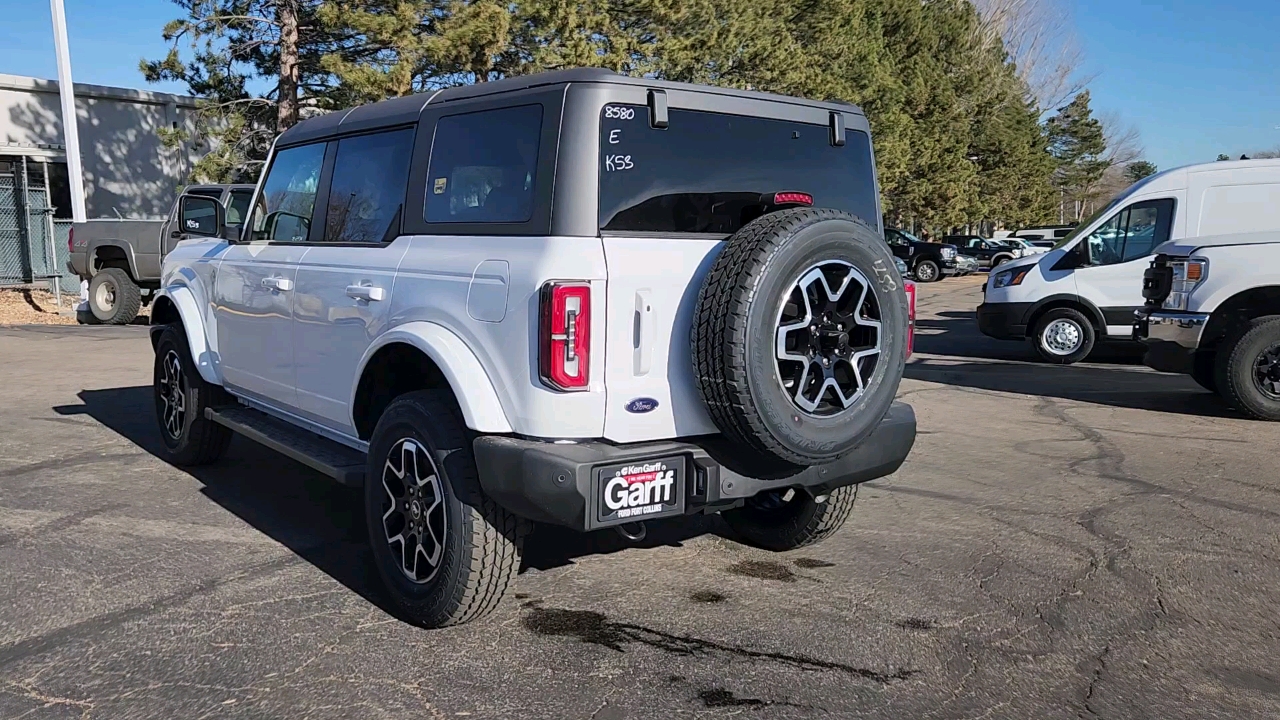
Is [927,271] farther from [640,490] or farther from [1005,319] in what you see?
[640,490]

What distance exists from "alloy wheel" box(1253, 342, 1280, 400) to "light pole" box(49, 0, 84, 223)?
55.1 feet

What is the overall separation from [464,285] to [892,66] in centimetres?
3169

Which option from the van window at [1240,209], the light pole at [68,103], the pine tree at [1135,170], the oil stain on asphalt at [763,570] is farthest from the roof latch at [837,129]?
the pine tree at [1135,170]

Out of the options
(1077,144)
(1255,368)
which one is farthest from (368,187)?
(1077,144)

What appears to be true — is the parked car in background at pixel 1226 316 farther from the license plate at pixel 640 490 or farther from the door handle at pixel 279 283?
the door handle at pixel 279 283

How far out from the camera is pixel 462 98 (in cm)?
416

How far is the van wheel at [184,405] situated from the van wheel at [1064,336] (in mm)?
9441

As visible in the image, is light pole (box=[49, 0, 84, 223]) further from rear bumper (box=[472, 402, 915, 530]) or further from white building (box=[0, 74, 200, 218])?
rear bumper (box=[472, 402, 915, 530])

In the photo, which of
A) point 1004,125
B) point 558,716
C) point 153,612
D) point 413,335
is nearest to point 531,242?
point 413,335

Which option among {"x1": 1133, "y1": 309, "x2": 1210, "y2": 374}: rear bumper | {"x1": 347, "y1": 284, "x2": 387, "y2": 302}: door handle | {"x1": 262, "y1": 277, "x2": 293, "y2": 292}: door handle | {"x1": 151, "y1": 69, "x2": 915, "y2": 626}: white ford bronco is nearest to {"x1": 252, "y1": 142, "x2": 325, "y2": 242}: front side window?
{"x1": 262, "y1": 277, "x2": 293, "y2": 292}: door handle

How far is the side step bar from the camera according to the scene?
174 inches

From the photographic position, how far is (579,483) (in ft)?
11.2

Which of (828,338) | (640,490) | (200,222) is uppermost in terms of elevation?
(200,222)

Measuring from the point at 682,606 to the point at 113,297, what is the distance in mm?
14693
